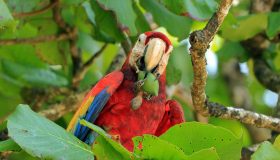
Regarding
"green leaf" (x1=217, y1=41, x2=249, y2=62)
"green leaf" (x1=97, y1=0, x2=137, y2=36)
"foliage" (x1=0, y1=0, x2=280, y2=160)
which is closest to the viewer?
"foliage" (x1=0, y1=0, x2=280, y2=160)

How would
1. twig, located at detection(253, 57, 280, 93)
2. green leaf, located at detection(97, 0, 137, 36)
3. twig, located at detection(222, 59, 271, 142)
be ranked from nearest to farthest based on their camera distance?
green leaf, located at detection(97, 0, 137, 36) → twig, located at detection(253, 57, 280, 93) → twig, located at detection(222, 59, 271, 142)

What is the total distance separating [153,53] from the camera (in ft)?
8.60

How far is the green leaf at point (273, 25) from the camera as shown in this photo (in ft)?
9.84

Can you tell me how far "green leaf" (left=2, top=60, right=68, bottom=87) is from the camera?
3503 millimetres

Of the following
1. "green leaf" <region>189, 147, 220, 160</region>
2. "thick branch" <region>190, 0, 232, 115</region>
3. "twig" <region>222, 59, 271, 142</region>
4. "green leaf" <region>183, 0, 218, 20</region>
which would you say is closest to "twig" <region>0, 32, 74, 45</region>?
"green leaf" <region>183, 0, 218, 20</region>

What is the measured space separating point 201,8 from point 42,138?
1.08 m

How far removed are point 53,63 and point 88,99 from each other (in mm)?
826

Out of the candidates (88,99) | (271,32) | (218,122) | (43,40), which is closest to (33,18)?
(43,40)

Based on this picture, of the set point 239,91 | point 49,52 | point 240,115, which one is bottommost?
point 239,91

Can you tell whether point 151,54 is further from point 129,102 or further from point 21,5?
point 21,5

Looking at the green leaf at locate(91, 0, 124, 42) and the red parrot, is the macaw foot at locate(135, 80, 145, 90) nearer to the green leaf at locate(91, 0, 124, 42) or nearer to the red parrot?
the red parrot

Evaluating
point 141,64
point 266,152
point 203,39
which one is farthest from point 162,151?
point 141,64

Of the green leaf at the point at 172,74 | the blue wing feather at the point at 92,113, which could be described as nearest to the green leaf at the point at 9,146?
the blue wing feather at the point at 92,113

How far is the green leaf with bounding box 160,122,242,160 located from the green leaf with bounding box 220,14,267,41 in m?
1.33
